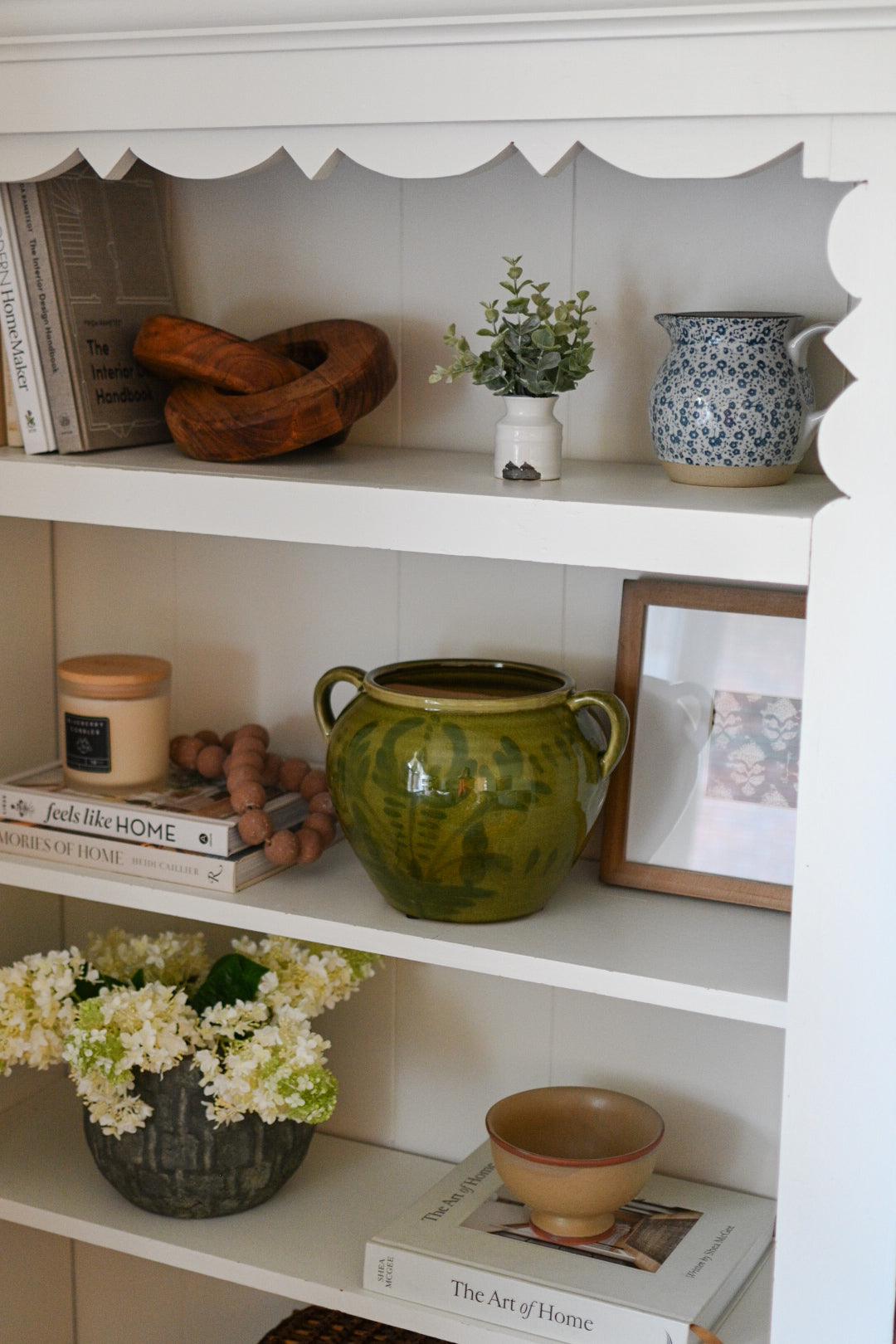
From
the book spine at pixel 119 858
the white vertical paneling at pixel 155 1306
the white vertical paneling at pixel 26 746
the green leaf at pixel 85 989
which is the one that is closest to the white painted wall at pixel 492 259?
the white vertical paneling at pixel 26 746

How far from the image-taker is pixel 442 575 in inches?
55.1

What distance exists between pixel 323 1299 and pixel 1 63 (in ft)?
3.32

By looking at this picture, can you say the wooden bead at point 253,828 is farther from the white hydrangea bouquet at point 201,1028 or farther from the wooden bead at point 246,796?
the white hydrangea bouquet at point 201,1028

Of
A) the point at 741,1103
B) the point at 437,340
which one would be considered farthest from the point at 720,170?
the point at 741,1103

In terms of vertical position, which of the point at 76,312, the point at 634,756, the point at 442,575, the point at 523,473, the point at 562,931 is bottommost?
the point at 562,931

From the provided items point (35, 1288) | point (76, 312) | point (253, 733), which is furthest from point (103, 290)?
point (35, 1288)

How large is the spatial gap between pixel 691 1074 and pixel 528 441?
60cm

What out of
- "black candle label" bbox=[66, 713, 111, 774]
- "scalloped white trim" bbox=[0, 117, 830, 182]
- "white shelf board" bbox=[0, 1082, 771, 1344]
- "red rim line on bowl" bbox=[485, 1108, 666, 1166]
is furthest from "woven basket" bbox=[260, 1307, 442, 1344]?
"scalloped white trim" bbox=[0, 117, 830, 182]

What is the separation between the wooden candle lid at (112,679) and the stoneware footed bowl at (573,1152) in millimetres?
474

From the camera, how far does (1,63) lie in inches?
45.5

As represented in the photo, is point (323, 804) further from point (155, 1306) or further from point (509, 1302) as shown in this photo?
point (155, 1306)

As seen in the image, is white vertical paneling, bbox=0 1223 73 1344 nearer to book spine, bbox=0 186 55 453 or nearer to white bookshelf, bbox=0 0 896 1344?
white bookshelf, bbox=0 0 896 1344

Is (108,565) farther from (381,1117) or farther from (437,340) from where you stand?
(381,1117)

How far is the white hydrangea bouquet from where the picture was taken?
4.12 feet
